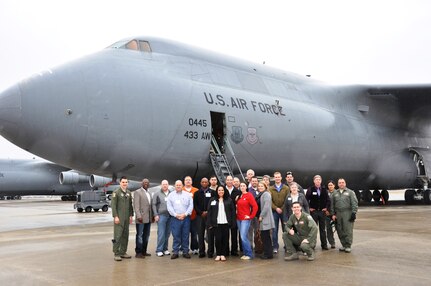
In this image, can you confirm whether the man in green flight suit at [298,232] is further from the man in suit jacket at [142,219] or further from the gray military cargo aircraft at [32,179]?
the gray military cargo aircraft at [32,179]

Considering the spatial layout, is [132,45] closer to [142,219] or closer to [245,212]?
[142,219]

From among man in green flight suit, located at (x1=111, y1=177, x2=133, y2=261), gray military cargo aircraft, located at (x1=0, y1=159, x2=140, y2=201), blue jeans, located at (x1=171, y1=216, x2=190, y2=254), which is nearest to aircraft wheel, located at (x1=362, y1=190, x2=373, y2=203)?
blue jeans, located at (x1=171, y1=216, x2=190, y2=254)

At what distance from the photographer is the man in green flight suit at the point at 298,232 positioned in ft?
24.1

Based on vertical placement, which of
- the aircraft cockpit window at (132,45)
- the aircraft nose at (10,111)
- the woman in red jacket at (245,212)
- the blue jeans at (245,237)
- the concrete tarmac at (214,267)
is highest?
the aircraft cockpit window at (132,45)

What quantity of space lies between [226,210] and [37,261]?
3.29 metres

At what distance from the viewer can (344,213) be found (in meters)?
8.25

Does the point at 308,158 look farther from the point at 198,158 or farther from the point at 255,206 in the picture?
the point at 255,206

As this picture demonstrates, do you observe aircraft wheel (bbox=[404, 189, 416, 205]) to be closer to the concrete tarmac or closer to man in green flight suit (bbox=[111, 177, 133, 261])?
the concrete tarmac

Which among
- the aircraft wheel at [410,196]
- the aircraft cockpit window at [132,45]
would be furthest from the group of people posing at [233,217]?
the aircraft wheel at [410,196]

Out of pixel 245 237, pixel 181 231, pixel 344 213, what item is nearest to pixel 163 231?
pixel 181 231

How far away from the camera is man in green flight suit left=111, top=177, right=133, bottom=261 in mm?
7530

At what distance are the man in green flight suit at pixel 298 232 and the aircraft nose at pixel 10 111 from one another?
22.0 feet

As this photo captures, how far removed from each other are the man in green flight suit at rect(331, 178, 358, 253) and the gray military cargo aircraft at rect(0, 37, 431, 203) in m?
4.57

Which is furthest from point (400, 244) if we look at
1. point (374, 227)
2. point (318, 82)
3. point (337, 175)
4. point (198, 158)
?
point (318, 82)
